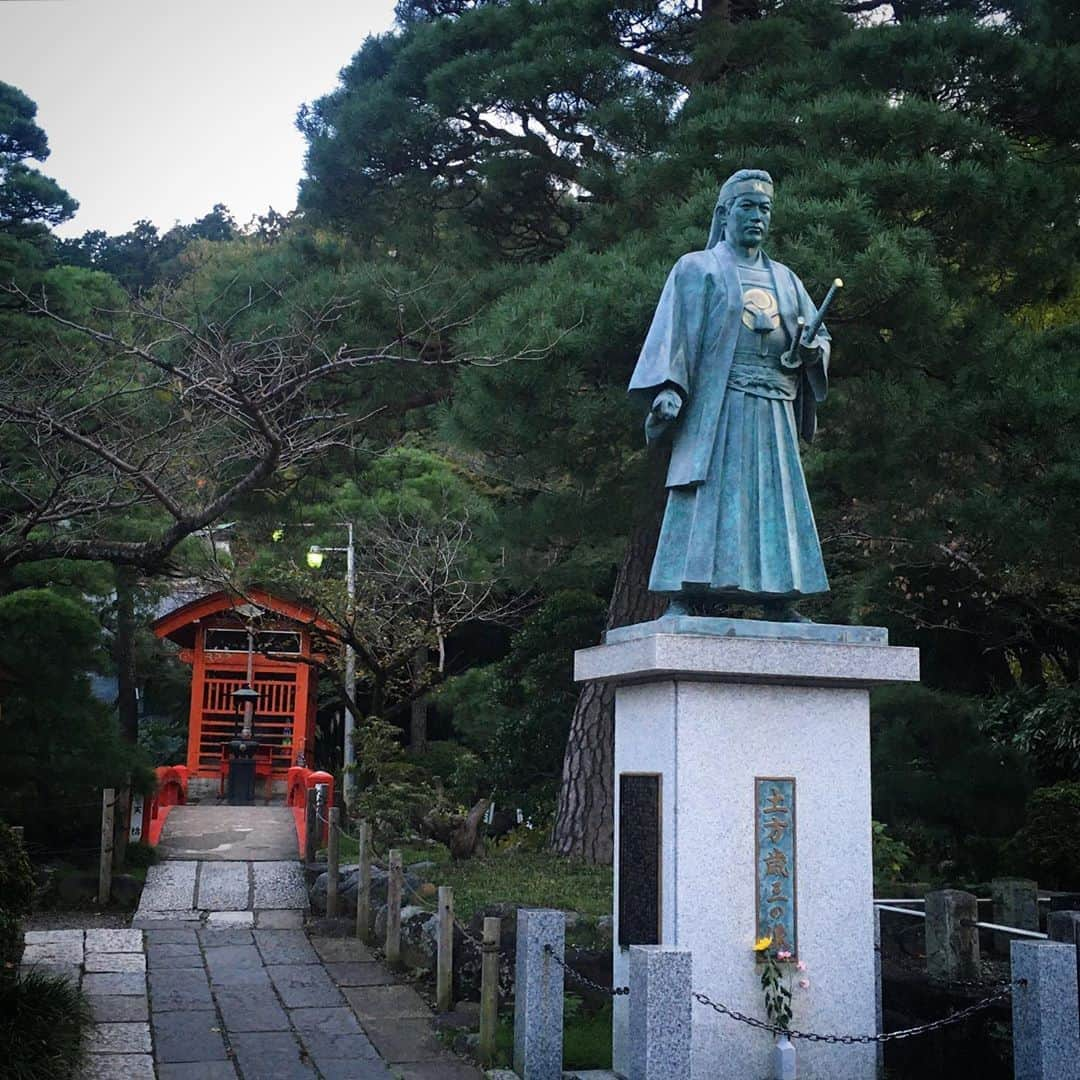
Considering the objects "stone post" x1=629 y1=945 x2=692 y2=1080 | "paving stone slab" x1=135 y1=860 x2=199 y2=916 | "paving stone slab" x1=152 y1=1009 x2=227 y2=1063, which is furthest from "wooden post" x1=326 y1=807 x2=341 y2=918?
"stone post" x1=629 y1=945 x2=692 y2=1080

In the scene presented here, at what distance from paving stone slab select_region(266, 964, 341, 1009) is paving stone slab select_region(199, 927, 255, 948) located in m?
0.99

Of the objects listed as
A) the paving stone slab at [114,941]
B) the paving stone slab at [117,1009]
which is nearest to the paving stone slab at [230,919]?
the paving stone slab at [114,941]

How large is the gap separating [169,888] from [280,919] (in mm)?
1663

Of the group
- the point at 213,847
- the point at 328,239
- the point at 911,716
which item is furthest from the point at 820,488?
the point at 213,847

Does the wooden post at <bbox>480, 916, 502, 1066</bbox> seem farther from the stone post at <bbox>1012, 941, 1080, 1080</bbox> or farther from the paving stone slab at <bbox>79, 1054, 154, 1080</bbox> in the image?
the stone post at <bbox>1012, 941, 1080, 1080</bbox>

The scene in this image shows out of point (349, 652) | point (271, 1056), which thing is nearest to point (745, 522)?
point (271, 1056)

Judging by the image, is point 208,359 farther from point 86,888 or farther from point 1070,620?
point 1070,620

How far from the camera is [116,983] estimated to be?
880 centimetres

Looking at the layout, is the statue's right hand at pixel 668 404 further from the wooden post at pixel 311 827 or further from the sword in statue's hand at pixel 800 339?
the wooden post at pixel 311 827

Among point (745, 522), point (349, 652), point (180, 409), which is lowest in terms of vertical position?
point (745, 522)

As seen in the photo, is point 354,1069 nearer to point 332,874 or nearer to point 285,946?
point 285,946

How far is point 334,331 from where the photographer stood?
12.4m

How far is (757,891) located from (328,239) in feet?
32.4

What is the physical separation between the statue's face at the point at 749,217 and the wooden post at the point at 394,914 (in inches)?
198
